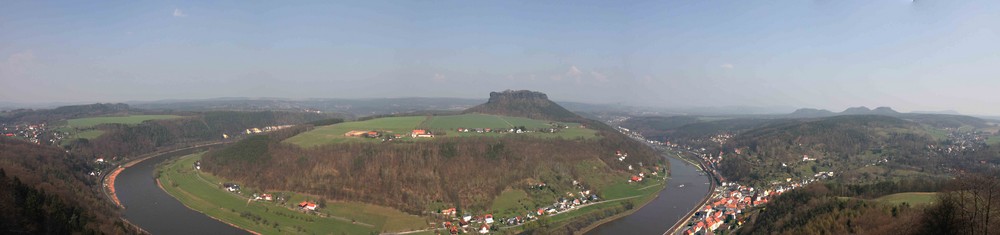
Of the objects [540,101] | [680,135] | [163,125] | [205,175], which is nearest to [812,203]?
[205,175]

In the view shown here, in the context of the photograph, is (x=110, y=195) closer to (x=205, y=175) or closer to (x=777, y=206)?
(x=205, y=175)

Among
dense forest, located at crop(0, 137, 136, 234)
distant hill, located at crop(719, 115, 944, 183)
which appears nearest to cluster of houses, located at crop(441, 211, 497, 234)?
dense forest, located at crop(0, 137, 136, 234)

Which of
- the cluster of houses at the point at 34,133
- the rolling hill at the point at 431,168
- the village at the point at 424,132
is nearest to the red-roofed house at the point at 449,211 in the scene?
the rolling hill at the point at 431,168

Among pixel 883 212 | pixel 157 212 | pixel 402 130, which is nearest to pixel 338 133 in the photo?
pixel 402 130

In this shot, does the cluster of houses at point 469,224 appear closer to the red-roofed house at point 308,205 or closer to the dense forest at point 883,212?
the red-roofed house at point 308,205

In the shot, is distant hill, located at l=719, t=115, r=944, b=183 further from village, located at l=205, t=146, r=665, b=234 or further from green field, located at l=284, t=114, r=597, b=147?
green field, located at l=284, t=114, r=597, b=147

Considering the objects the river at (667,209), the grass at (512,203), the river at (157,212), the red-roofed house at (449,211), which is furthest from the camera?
the grass at (512,203)
